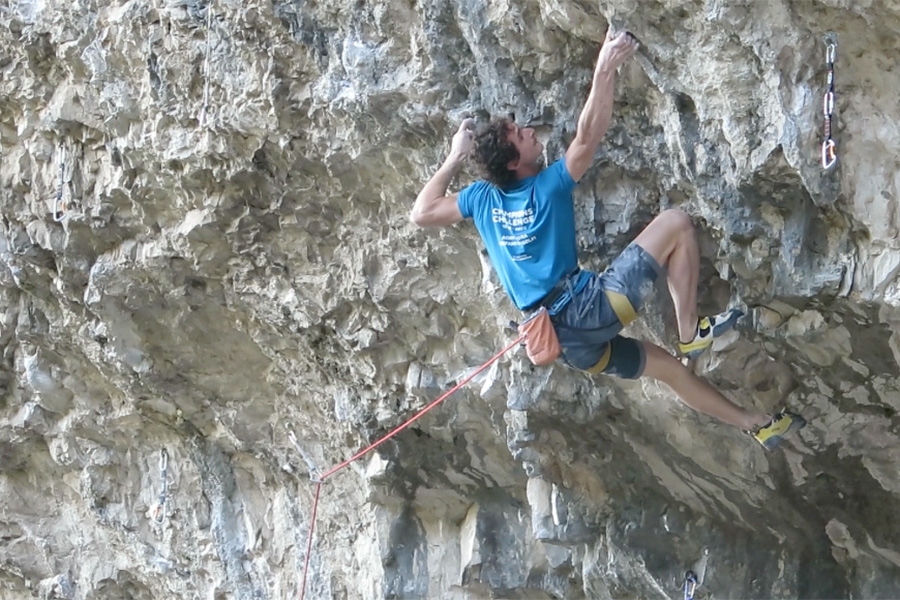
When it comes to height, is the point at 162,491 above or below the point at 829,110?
below

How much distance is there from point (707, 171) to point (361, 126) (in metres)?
1.40

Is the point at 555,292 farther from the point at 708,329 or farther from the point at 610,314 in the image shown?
the point at 708,329

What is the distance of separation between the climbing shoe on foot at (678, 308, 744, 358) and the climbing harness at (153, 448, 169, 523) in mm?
3770

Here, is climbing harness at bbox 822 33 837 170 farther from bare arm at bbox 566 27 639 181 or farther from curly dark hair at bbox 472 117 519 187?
curly dark hair at bbox 472 117 519 187

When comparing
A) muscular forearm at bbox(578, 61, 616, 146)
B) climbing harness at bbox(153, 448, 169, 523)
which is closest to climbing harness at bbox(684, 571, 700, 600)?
muscular forearm at bbox(578, 61, 616, 146)

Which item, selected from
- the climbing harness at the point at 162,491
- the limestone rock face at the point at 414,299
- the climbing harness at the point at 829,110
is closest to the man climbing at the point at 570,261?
the limestone rock face at the point at 414,299

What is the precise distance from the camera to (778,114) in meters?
2.92

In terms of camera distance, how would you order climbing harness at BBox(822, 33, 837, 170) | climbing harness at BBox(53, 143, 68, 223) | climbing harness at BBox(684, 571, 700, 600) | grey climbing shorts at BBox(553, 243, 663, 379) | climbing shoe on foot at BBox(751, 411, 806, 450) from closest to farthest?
climbing harness at BBox(822, 33, 837, 170) < grey climbing shorts at BBox(553, 243, 663, 379) < climbing shoe on foot at BBox(751, 411, 806, 450) < climbing harness at BBox(684, 571, 700, 600) < climbing harness at BBox(53, 143, 68, 223)

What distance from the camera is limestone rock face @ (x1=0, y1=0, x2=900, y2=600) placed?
3.11m

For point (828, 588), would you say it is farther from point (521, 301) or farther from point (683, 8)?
point (683, 8)

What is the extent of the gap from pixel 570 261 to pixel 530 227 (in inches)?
6.7

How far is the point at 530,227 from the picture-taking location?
3.35 meters

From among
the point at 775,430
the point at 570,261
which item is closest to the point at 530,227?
the point at 570,261

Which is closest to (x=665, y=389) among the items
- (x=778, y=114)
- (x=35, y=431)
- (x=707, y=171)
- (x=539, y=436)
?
(x=539, y=436)
